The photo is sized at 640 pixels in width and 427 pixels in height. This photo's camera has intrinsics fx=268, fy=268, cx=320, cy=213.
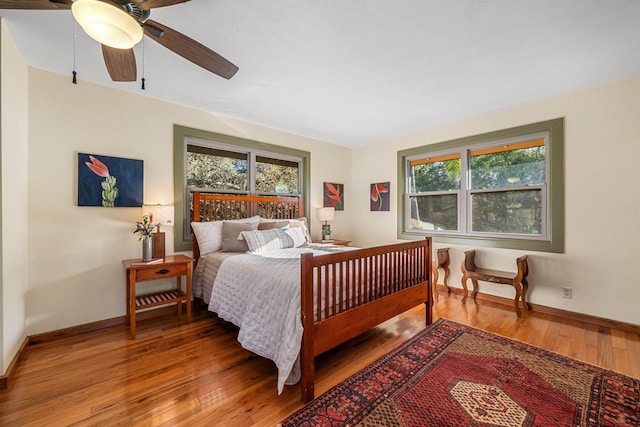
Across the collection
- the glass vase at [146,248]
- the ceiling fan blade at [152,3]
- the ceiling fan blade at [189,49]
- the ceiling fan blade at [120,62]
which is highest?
the ceiling fan blade at [152,3]

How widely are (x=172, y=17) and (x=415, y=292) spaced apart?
3030 millimetres

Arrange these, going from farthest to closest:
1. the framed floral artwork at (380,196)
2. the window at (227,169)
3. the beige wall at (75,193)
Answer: the framed floral artwork at (380,196), the window at (227,169), the beige wall at (75,193)

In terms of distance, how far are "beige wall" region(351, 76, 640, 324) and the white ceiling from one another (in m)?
0.23

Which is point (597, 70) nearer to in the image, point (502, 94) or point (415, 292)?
point (502, 94)

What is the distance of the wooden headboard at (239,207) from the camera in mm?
3354

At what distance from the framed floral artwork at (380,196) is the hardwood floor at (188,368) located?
2.13m

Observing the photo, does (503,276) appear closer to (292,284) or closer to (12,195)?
(292,284)

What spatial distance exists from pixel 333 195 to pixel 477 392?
3.60 meters

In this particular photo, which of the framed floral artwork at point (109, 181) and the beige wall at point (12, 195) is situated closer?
the beige wall at point (12, 195)

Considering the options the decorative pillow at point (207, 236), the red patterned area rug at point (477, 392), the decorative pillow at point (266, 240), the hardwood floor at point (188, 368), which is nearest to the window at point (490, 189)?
the hardwood floor at point (188, 368)

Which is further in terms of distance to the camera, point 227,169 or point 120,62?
point 227,169

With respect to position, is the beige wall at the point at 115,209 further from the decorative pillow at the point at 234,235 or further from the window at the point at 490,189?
the decorative pillow at the point at 234,235

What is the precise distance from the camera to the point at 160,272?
267 centimetres

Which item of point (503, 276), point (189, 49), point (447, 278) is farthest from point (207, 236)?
point (503, 276)
